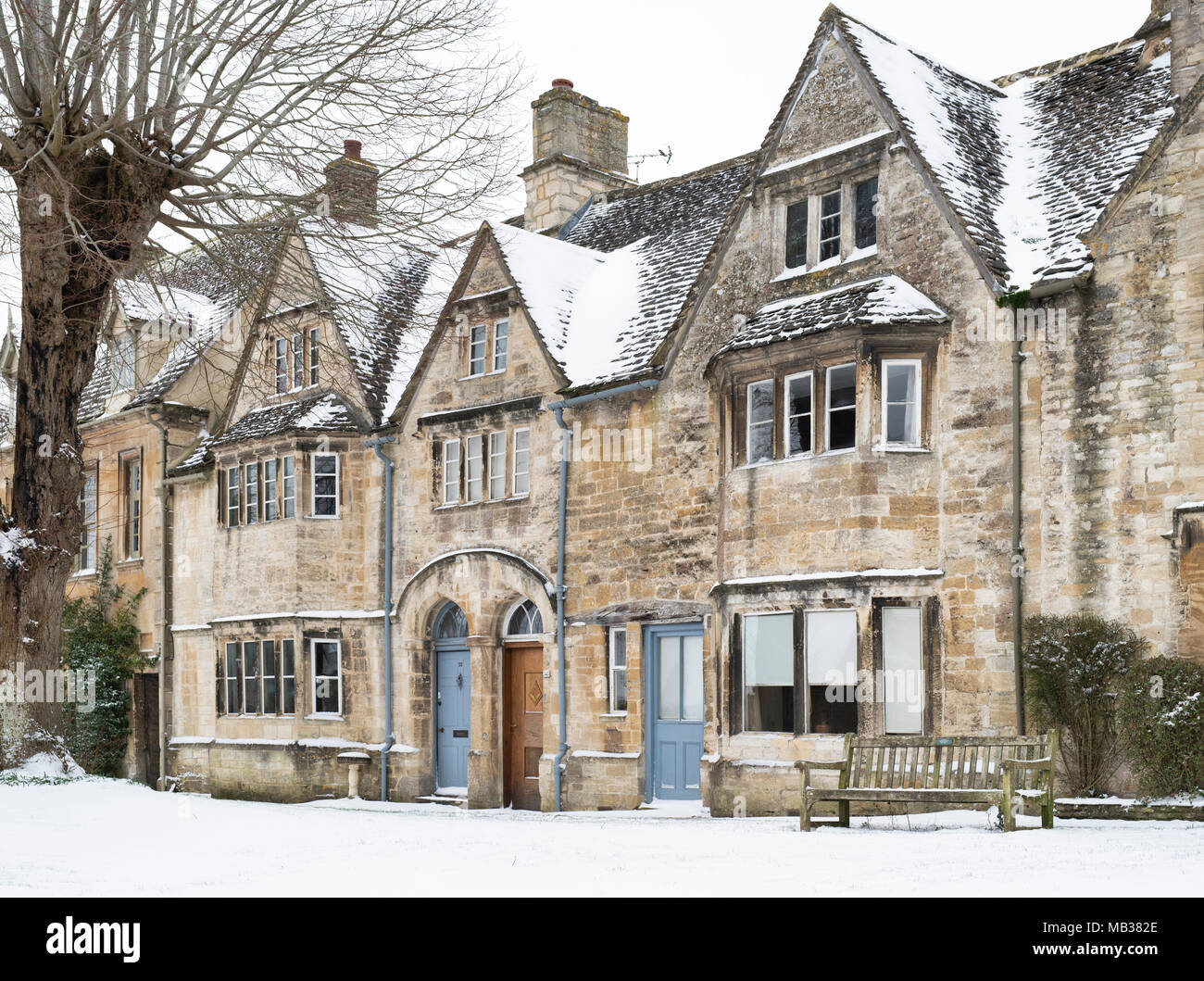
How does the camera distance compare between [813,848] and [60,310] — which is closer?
[813,848]

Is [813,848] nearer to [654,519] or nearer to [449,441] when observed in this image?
[654,519]

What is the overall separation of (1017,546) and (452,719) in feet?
35.8

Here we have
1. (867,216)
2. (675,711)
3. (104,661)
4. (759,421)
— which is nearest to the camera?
(867,216)

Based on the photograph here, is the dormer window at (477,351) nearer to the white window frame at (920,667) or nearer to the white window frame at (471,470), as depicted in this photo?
the white window frame at (471,470)

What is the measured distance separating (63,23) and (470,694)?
12114 millimetres

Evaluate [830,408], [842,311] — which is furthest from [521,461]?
[842,311]

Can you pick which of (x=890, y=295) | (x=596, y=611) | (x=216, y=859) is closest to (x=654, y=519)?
(x=596, y=611)

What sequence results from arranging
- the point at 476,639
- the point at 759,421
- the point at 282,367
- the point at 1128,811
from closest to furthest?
the point at 1128,811 < the point at 759,421 < the point at 476,639 < the point at 282,367

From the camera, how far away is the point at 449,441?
1009 inches

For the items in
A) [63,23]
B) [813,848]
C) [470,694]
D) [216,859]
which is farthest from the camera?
[470,694]

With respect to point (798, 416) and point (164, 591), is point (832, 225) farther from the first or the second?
point (164, 591)

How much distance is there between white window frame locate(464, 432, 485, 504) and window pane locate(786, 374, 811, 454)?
6.50 meters

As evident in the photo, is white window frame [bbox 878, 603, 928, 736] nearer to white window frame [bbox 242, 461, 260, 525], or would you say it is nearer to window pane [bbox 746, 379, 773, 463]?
window pane [bbox 746, 379, 773, 463]

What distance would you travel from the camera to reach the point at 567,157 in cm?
2983
